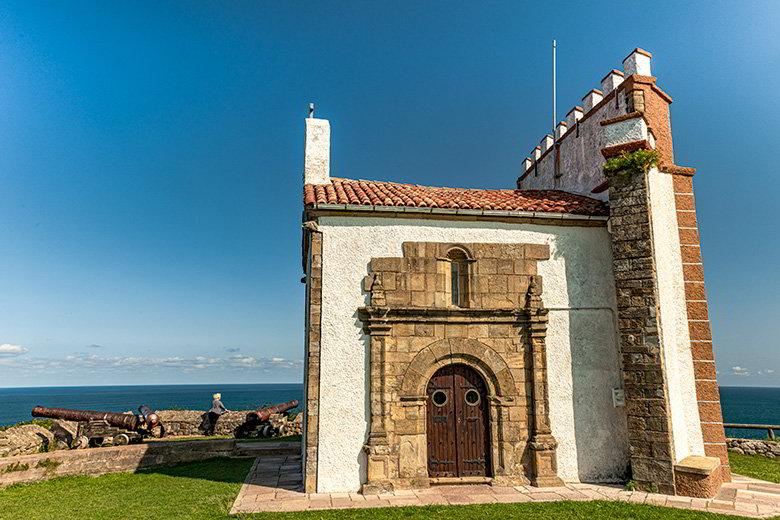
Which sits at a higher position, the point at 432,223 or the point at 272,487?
the point at 432,223

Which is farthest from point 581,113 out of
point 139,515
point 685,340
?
point 139,515

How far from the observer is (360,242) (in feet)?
32.7

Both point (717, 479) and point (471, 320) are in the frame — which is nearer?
point (717, 479)

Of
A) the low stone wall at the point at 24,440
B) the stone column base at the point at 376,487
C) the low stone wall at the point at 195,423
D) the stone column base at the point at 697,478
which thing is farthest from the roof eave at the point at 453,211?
the low stone wall at the point at 195,423

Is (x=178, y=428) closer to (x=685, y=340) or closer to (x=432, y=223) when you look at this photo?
(x=432, y=223)

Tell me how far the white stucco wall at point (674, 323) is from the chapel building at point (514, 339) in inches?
1.6

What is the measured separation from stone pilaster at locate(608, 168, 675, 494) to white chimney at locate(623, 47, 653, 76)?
279 centimetres

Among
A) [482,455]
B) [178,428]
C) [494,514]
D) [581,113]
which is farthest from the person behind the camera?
[178,428]

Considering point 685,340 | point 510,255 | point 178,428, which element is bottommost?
point 178,428

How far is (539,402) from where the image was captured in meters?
9.70

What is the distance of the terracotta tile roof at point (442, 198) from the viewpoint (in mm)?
10172

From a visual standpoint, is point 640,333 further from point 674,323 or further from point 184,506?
point 184,506

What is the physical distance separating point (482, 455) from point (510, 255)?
4149mm

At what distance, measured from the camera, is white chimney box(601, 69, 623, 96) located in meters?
11.5
